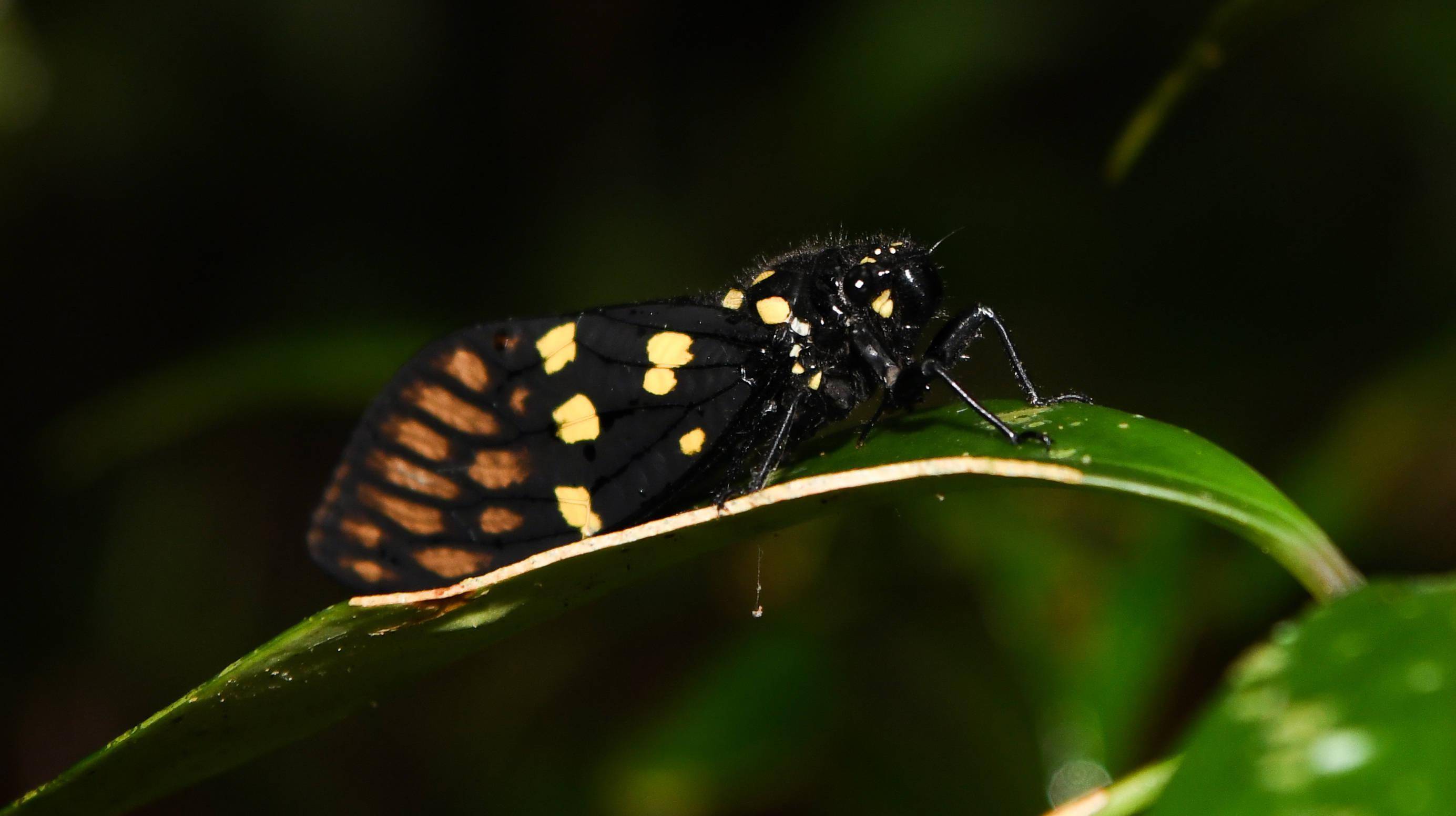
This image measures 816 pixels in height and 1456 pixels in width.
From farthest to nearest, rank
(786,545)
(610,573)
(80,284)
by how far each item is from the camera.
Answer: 1. (80,284)
2. (786,545)
3. (610,573)

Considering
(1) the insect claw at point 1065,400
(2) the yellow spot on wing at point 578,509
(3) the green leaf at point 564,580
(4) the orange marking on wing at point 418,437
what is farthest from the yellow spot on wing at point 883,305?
(4) the orange marking on wing at point 418,437

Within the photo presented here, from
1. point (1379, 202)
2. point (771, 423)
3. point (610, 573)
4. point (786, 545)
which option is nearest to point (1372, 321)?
point (1379, 202)

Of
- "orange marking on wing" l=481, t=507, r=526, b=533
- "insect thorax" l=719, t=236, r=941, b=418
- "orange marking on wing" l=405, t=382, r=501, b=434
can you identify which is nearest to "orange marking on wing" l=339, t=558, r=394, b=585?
"orange marking on wing" l=481, t=507, r=526, b=533

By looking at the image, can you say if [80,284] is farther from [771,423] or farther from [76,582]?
[771,423]

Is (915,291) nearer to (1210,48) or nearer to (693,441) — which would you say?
(693,441)

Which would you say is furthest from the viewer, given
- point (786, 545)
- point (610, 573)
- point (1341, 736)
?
point (786, 545)

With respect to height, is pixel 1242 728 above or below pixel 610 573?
below
